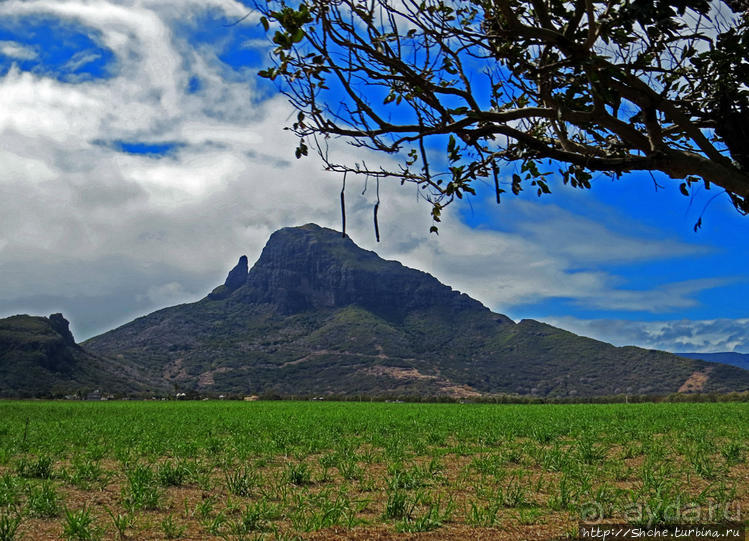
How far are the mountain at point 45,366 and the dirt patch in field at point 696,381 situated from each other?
134305 millimetres

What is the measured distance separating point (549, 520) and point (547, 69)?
646 centimetres

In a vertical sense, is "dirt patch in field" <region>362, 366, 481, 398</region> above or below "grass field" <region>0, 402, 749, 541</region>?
below

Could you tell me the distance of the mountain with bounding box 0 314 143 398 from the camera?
372 feet

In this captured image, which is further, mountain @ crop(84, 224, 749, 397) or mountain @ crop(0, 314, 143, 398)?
mountain @ crop(84, 224, 749, 397)

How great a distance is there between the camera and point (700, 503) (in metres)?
8.82

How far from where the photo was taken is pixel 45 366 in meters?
123

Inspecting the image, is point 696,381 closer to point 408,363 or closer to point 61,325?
point 408,363

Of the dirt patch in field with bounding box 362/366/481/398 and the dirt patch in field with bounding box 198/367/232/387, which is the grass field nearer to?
the dirt patch in field with bounding box 362/366/481/398

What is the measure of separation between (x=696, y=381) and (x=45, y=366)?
156770 millimetres

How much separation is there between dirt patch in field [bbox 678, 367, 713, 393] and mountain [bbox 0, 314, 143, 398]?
13430cm

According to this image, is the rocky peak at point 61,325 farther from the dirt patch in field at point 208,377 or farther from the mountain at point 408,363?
the dirt patch in field at point 208,377

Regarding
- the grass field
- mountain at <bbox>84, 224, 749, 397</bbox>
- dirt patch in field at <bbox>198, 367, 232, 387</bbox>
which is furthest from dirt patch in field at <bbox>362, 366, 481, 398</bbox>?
the grass field

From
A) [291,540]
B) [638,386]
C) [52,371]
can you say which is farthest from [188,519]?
[638,386]

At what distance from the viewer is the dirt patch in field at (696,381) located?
127 metres
